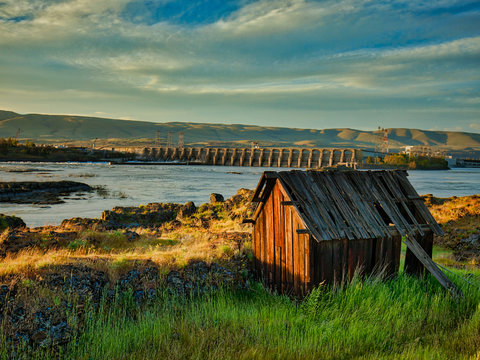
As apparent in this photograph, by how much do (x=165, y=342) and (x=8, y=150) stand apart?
134 metres

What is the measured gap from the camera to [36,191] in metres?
46.1

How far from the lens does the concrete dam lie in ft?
456

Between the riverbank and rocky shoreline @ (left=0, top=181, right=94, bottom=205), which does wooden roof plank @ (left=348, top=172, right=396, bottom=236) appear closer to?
the riverbank

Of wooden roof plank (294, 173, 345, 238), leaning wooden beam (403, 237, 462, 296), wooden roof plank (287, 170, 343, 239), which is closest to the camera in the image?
wooden roof plank (287, 170, 343, 239)

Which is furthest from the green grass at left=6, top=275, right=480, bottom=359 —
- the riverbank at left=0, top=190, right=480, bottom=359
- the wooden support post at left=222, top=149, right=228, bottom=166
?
the wooden support post at left=222, top=149, right=228, bottom=166

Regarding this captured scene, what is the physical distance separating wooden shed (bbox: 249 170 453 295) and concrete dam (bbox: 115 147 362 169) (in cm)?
12126

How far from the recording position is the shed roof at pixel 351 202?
8398mm

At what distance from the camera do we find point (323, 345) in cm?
653

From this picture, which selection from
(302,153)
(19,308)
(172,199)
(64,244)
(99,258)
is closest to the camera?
(19,308)

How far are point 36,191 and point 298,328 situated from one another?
154 ft

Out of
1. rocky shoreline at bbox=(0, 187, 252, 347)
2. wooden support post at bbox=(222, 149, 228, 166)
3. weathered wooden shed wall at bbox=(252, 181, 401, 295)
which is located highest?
wooden support post at bbox=(222, 149, 228, 166)

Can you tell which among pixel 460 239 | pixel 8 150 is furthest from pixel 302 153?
pixel 460 239

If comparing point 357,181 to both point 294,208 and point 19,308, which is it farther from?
point 19,308

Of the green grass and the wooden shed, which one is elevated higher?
the wooden shed
